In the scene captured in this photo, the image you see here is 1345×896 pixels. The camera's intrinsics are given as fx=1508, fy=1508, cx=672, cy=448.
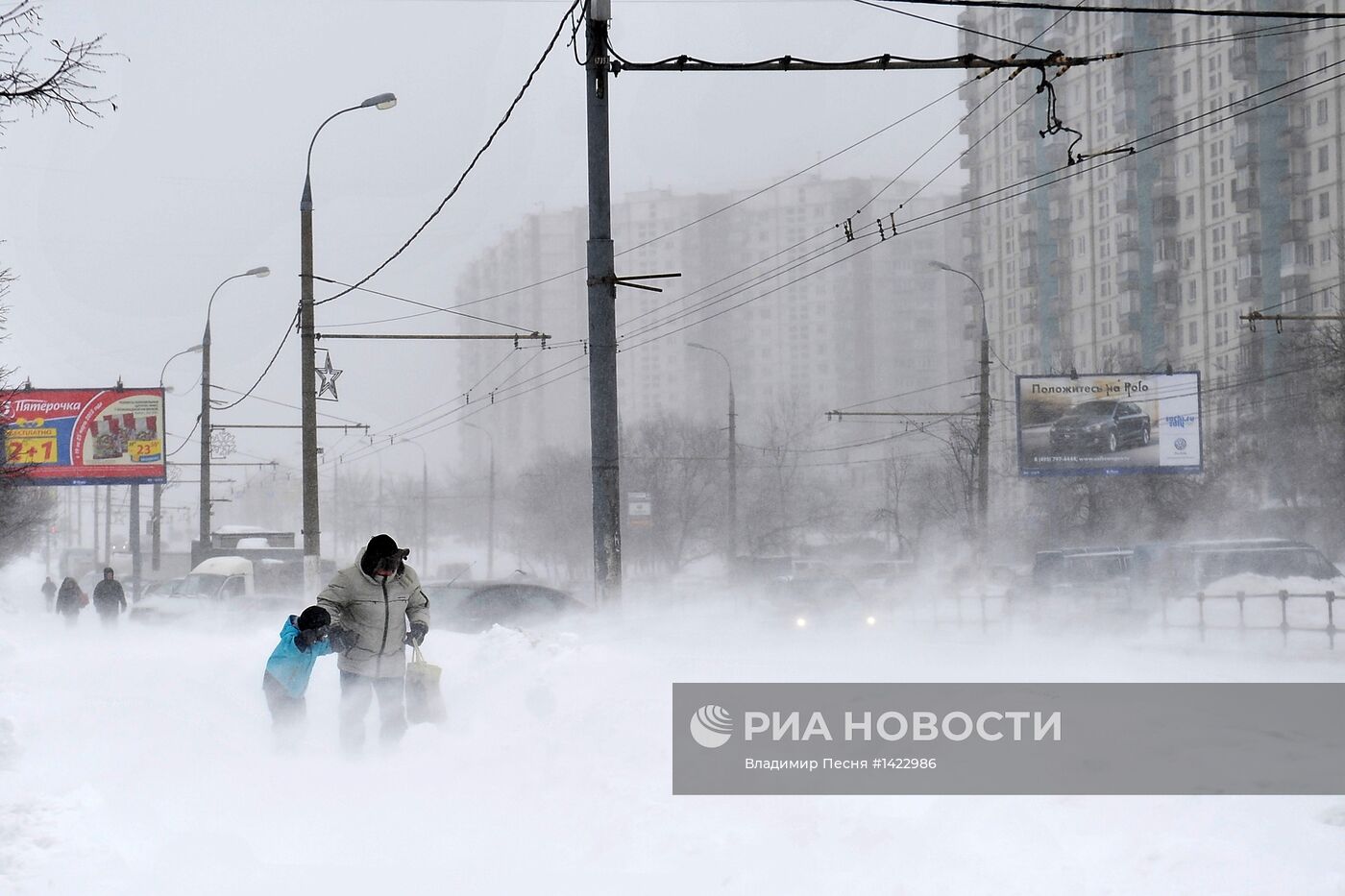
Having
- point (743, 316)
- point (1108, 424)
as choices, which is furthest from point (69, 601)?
point (743, 316)

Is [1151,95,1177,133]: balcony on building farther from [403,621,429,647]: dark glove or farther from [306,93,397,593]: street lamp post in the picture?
[403,621,429,647]: dark glove

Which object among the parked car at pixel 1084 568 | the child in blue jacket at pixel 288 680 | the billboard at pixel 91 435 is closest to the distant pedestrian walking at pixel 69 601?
the billboard at pixel 91 435

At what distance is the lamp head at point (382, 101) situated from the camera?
784 inches

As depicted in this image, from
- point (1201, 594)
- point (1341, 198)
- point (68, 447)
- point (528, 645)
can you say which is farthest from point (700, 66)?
point (1341, 198)

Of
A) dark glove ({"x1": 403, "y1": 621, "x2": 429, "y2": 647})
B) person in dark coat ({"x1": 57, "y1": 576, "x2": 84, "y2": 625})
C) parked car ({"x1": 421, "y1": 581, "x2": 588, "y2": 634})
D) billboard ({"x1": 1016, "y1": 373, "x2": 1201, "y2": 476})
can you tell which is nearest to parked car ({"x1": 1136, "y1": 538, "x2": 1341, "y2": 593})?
parked car ({"x1": 421, "y1": 581, "x2": 588, "y2": 634})

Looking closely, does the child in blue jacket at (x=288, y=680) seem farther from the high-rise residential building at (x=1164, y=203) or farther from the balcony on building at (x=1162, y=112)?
the balcony on building at (x=1162, y=112)

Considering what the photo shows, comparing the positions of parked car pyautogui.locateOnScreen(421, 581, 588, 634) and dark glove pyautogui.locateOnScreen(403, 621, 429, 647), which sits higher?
dark glove pyautogui.locateOnScreen(403, 621, 429, 647)

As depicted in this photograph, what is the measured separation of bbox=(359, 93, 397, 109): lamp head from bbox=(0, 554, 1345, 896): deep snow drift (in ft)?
34.7

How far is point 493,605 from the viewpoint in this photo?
726 inches

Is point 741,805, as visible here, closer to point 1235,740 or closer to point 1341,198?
point 1235,740

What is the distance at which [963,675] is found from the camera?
1366 centimetres

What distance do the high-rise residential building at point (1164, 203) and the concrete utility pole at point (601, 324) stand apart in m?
41.6

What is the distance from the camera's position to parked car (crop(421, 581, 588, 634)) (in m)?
18.0

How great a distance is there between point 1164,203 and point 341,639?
232 ft
